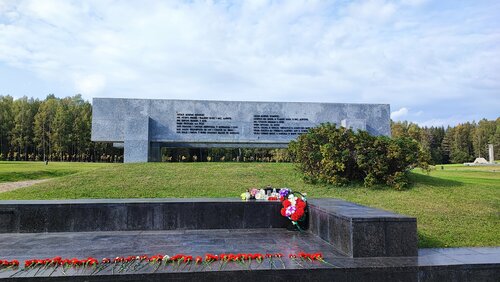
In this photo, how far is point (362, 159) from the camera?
38.2 ft

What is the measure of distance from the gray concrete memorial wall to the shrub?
263 inches

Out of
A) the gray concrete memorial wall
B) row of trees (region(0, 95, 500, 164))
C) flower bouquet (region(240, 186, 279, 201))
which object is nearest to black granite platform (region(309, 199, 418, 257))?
flower bouquet (region(240, 186, 279, 201))

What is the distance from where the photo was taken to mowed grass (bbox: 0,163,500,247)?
733 centimetres

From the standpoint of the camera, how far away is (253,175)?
1360 centimetres

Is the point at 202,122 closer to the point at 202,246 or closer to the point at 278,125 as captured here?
the point at 278,125

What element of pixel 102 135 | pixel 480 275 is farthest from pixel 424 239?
pixel 102 135

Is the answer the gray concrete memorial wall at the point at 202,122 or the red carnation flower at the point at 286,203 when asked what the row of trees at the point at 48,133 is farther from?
the red carnation flower at the point at 286,203

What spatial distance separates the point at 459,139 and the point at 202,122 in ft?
191

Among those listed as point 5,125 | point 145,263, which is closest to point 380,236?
point 145,263

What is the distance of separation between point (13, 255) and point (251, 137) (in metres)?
15.4

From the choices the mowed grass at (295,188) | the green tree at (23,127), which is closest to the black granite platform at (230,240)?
the mowed grass at (295,188)

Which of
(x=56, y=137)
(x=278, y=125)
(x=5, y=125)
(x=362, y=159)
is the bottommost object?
(x=362, y=159)

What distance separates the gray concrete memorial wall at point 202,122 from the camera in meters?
18.2

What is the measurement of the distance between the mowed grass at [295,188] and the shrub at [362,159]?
0.39 metres
